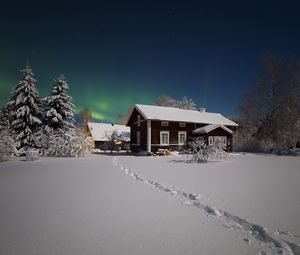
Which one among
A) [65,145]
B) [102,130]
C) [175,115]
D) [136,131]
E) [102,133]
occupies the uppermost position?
[175,115]

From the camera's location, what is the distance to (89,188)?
6.53 meters

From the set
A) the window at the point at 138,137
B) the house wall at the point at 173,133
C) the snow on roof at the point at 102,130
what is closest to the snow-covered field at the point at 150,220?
the house wall at the point at 173,133

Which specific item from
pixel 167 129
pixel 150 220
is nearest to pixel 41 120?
pixel 167 129

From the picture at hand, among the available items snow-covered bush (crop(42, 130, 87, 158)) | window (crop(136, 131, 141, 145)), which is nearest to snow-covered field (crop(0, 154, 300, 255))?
snow-covered bush (crop(42, 130, 87, 158))

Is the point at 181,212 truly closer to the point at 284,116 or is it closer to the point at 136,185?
the point at 136,185

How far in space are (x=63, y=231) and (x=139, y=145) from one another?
2358 centimetres

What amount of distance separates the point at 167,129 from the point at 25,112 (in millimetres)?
16193

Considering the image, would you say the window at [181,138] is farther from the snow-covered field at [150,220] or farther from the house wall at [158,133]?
the snow-covered field at [150,220]

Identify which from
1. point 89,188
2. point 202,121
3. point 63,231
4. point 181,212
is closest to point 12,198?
point 89,188

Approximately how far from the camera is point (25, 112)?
2166 cm

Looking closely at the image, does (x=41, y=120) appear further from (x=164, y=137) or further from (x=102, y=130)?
(x=102, y=130)

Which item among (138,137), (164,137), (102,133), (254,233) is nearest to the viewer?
(254,233)

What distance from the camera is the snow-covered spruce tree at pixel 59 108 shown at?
23.2 meters

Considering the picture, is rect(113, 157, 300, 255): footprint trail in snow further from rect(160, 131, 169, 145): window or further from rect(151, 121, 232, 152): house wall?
rect(160, 131, 169, 145): window
